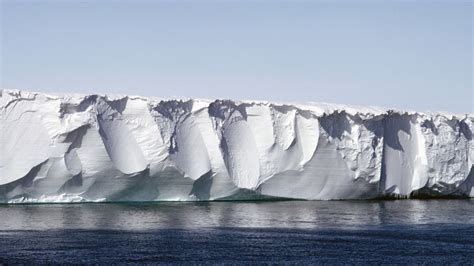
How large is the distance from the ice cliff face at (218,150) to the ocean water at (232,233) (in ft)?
1.83

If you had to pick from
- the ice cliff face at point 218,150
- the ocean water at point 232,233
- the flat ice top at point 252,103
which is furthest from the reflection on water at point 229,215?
the flat ice top at point 252,103

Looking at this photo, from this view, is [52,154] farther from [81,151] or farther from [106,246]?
[106,246]

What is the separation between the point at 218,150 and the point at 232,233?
5.57 m

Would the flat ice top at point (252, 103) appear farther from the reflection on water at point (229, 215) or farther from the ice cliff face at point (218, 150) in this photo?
the reflection on water at point (229, 215)

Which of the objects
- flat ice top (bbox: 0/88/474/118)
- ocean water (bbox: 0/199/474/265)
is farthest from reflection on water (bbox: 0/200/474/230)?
flat ice top (bbox: 0/88/474/118)

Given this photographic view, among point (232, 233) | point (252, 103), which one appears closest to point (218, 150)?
point (252, 103)

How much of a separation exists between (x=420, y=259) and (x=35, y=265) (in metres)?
5.38

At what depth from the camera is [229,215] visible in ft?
55.2

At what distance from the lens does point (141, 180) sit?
61.3 ft

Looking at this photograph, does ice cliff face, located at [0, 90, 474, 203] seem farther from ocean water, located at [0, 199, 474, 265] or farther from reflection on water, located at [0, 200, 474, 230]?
ocean water, located at [0, 199, 474, 265]

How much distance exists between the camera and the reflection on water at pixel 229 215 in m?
14.9

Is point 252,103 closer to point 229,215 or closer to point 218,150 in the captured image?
point 218,150

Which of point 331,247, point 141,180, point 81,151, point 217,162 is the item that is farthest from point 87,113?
point 331,247

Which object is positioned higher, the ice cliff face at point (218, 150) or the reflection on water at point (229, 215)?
the ice cliff face at point (218, 150)
